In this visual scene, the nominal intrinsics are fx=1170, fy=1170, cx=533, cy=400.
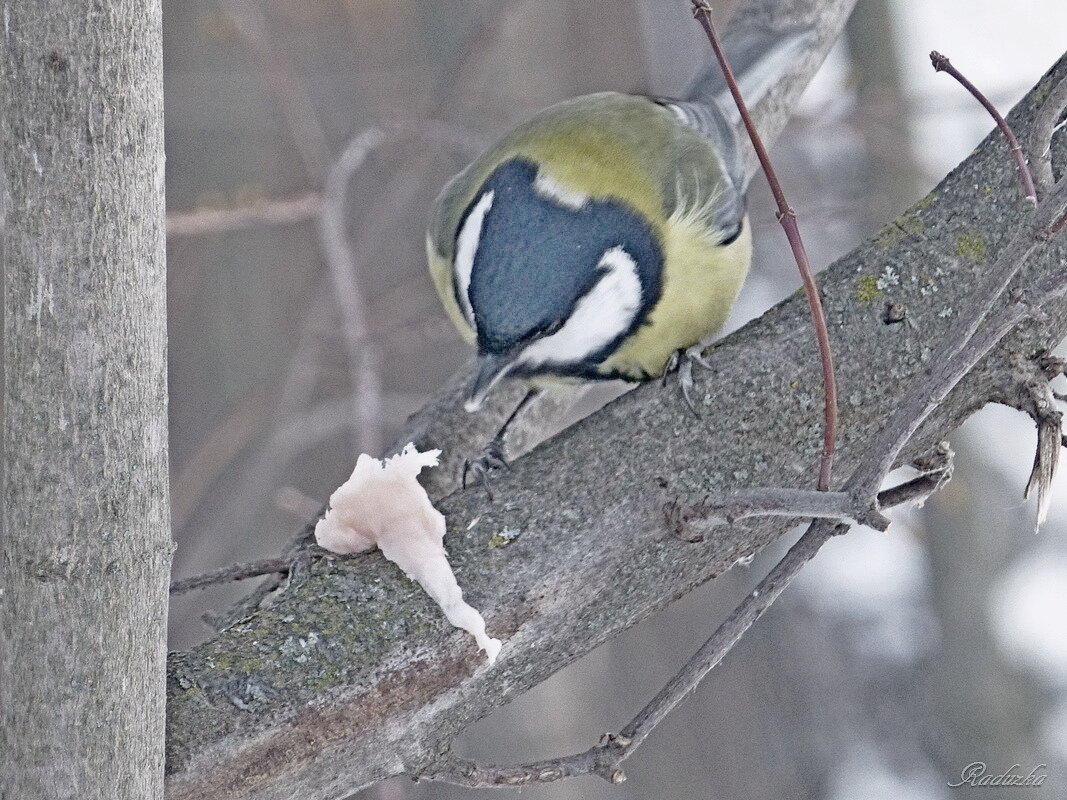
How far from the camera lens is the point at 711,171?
5.84ft

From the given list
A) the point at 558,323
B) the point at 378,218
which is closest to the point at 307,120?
the point at 378,218

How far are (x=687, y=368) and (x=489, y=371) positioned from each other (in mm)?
266

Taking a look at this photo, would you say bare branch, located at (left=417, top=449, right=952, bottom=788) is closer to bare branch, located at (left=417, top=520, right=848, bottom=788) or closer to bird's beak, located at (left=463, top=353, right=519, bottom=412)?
bare branch, located at (left=417, top=520, right=848, bottom=788)

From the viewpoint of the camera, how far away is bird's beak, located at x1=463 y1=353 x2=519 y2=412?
1.38m

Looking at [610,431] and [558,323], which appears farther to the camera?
[558,323]

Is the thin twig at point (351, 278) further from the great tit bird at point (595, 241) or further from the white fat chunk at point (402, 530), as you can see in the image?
the white fat chunk at point (402, 530)

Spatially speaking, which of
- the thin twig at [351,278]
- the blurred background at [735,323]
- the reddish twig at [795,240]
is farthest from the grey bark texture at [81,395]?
the blurred background at [735,323]

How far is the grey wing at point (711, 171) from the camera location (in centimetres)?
167

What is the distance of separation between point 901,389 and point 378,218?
6.81 ft

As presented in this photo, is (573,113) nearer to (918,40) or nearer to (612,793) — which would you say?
Result: (612,793)

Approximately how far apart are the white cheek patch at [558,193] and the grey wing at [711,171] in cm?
17

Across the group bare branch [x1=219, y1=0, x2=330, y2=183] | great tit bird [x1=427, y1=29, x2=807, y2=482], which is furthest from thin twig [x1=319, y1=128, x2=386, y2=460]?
bare branch [x1=219, y1=0, x2=330, y2=183]

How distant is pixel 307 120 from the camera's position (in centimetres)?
259
